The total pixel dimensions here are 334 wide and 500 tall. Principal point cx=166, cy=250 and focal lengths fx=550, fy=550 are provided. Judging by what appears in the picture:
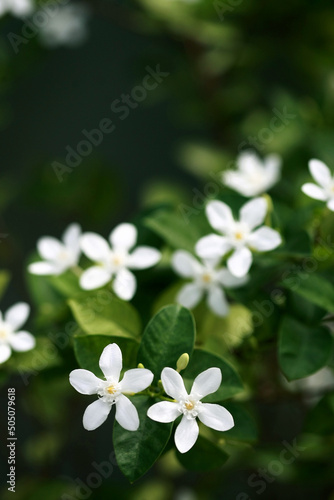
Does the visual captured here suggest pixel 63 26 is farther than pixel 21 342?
Yes

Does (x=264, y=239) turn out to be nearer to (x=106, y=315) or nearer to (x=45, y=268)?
(x=106, y=315)

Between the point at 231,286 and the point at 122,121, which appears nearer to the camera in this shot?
the point at 231,286

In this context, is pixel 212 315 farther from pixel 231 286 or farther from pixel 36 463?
pixel 36 463

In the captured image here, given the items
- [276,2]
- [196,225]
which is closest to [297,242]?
[196,225]

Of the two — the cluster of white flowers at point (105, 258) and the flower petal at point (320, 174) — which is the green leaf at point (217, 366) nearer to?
the cluster of white flowers at point (105, 258)

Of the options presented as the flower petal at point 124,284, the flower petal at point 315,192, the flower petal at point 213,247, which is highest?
the flower petal at point 315,192

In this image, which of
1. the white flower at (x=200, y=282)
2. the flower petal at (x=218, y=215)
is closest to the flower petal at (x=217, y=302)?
the white flower at (x=200, y=282)

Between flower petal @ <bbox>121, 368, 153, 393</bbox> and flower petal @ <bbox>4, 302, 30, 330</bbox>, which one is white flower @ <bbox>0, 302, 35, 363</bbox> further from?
flower petal @ <bbox>121, 368, 153, 393</bbox>

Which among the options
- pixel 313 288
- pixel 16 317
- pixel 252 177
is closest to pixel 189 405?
pixel 313 288
